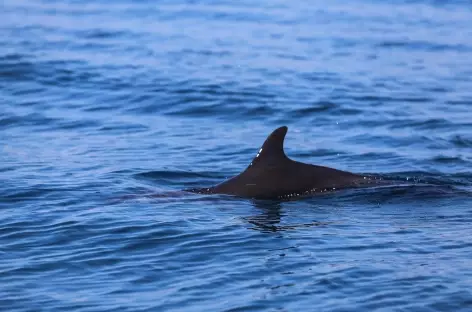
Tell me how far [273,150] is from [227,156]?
3.01 meters

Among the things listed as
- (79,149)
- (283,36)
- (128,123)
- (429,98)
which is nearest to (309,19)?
(283,36)

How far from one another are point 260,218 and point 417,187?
6.73 feet

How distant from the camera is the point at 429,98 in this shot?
17.7m

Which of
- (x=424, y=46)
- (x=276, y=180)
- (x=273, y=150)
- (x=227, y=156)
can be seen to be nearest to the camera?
(x=273, y=150)

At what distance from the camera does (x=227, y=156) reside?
1341 centimetres

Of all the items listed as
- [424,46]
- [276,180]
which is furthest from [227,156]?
[424,46]

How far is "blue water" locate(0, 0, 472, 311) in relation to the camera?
796 cm

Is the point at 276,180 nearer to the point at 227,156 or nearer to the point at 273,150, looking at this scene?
the point at 273,150

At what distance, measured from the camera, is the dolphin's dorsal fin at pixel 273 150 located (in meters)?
10.3

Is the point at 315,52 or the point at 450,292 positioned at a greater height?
the point at 315,52

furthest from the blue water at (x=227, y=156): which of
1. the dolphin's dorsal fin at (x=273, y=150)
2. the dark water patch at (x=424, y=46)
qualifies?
the dolphin's dorsal fin at (x=273, y=150)

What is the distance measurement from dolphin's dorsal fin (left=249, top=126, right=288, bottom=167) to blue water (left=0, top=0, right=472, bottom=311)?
514 millimetres

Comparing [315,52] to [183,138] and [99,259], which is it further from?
[99,259]

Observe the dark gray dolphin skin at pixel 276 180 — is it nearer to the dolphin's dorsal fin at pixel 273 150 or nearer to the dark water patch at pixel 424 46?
the dolphin's dorsal fin at pixel 273 150
